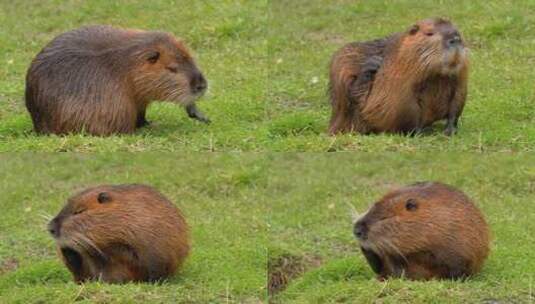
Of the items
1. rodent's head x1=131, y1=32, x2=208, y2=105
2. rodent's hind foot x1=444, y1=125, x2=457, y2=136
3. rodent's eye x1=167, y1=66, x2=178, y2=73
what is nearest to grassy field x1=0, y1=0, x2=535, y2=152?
rodent's hind foot x1=444, y1=125, x2=457, y2=136

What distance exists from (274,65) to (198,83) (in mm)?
2918

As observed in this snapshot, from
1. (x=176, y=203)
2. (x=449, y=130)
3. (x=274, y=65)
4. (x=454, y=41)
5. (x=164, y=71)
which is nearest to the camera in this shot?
(x=454, y=41)

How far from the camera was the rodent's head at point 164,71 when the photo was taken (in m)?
9.41

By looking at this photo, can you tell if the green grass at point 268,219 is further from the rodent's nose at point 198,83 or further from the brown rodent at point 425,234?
the rodent's nose at point 198,83

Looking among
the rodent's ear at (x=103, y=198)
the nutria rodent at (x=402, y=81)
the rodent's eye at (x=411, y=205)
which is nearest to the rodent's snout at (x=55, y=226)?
the rodent's ear at (x=103, y=198)

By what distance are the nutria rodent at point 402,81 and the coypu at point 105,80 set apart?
3.70ft

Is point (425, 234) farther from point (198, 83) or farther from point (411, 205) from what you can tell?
point (198, 83)

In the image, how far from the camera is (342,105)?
9734mm

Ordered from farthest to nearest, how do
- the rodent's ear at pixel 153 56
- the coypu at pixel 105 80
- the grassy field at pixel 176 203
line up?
the rodent's ear at pixel 153 56 < the coypu at pixel 105 80 < the grassy field at pixel 176 203

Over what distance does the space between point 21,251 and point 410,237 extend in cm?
319

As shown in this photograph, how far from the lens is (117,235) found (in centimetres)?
809

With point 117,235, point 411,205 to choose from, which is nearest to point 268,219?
point 411,205

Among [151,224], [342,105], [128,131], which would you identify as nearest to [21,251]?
[128,131]

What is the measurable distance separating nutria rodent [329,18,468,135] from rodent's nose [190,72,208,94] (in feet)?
3.34
